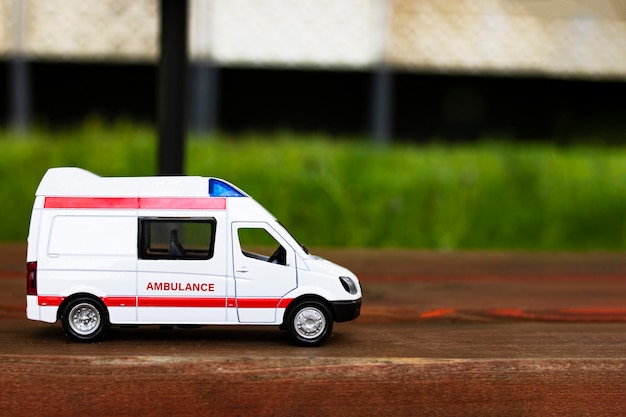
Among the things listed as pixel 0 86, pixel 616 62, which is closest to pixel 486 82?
pixel 616 62

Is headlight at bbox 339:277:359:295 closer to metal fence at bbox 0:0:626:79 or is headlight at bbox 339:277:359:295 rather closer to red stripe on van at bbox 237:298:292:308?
red stripe on van at bbox 237:298:292:308

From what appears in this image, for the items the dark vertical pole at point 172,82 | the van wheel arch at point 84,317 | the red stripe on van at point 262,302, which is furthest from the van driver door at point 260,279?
the dark vertical pole at point 172,82

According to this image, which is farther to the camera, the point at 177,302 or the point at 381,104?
the point at 381,104

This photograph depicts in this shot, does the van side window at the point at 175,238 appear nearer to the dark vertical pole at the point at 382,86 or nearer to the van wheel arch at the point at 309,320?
the van wheel arch at the point at 309,320

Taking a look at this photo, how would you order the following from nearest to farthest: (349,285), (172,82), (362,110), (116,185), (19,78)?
1. (116,185)
2. (349,285)
3. (172,82)
4. (19,78)
5. (362,110)

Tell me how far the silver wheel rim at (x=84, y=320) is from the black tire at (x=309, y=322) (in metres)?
0.92

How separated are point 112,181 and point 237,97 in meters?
6.17

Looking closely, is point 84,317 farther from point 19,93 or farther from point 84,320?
point 19,93

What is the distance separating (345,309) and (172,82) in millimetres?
2520

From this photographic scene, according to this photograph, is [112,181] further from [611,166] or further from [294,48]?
[611,166]

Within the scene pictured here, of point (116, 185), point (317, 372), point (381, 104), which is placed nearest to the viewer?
point (317, 372)

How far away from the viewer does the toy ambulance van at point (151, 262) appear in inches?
188

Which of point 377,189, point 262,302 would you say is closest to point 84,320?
point 262,302

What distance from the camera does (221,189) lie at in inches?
191
